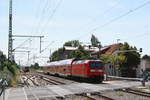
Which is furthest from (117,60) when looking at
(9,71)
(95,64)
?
(9,71)

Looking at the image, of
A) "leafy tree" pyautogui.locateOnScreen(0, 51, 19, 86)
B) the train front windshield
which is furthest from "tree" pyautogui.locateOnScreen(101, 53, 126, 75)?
the train front windshield

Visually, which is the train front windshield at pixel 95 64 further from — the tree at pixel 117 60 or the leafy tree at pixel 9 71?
the tree at pixel 117 60

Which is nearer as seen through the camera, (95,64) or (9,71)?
(95,64)

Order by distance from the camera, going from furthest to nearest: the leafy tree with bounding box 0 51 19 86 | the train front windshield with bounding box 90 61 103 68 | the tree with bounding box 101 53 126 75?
the tree with bounding box 101 53 126 75, the train front windshield with bounding box 90 61 103 68, the leafy tree with bounding box 0 51 19 86

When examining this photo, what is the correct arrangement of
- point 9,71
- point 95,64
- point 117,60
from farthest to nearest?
point 117,60
point 9,71
point 95,64

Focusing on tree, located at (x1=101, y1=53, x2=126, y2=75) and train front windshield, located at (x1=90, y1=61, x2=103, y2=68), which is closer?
train front windshield, located at (x1=90, y1=61, x2=103, y2=68)

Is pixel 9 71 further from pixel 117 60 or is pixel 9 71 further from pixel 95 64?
pixel 117 60

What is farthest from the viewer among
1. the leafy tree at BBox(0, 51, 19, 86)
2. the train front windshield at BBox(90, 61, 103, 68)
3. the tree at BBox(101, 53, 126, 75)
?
the tree at BBox(101, 53, 126, 75)

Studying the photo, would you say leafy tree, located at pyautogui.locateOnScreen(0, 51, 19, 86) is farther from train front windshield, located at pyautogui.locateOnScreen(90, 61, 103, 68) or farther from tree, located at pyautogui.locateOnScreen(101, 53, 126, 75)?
tree, located at pyautogui.locateOnScreen(101, 53, 126, 75)

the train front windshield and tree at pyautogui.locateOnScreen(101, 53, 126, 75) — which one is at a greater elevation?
tree at pyautogui.locateOnScreen(101, 53, 126, 75)

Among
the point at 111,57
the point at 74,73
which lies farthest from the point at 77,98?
the point at 111,57

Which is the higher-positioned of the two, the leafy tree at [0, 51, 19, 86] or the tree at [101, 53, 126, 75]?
the tree at [101, 53, 126, 75]

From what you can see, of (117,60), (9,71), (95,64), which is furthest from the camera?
(117,60)

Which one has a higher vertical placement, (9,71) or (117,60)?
(117,60)
